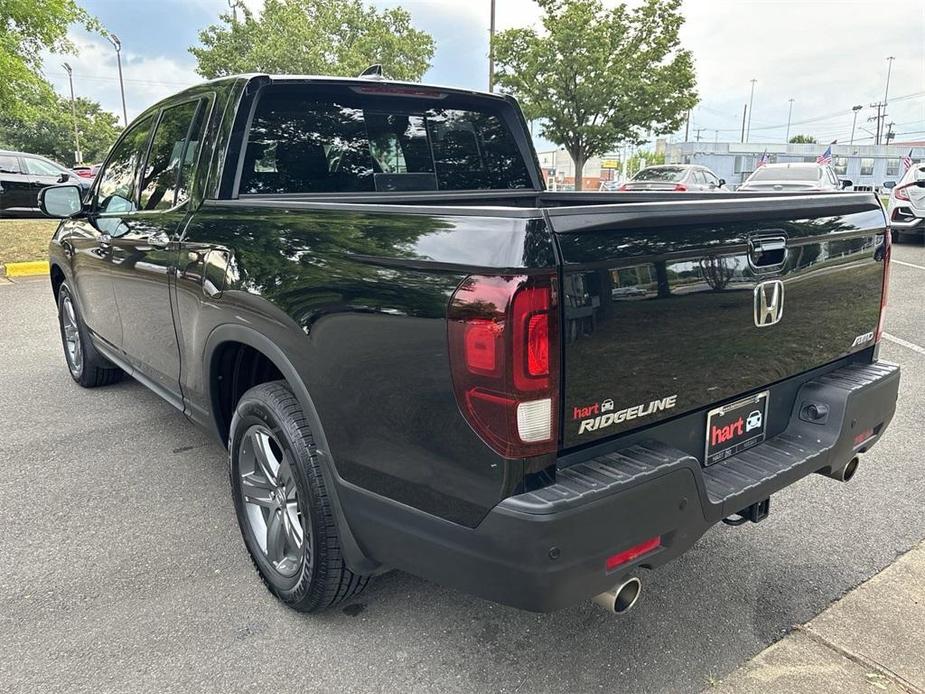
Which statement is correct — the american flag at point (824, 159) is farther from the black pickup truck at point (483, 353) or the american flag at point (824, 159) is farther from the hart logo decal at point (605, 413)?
the hart logo decal at point (605, 413)

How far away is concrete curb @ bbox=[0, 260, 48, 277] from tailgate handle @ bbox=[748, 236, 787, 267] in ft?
36.5

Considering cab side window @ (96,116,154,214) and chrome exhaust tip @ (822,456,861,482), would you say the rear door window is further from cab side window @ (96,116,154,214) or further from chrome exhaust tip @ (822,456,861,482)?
chrome exhaust tip @ (822,456,861,482)

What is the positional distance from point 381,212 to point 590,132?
24177mm

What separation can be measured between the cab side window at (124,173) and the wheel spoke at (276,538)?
2032 millimetres

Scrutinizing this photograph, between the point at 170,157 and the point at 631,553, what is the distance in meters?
2.83

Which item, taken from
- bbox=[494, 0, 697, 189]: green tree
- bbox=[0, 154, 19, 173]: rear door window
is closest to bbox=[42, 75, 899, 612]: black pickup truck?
bbox=[0, 154, 19, 173]: rear door window

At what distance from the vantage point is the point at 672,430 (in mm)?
2115

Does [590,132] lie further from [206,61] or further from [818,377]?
[818,377]

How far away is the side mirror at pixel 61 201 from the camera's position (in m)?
4.27

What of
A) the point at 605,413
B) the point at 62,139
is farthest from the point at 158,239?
the point at 62,139

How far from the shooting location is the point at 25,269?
34.9ft

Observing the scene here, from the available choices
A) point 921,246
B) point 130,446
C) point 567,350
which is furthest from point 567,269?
point 921,246

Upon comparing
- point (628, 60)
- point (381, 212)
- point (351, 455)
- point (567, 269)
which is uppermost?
point (628, 60)

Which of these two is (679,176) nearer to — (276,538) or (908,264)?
(908,264)
